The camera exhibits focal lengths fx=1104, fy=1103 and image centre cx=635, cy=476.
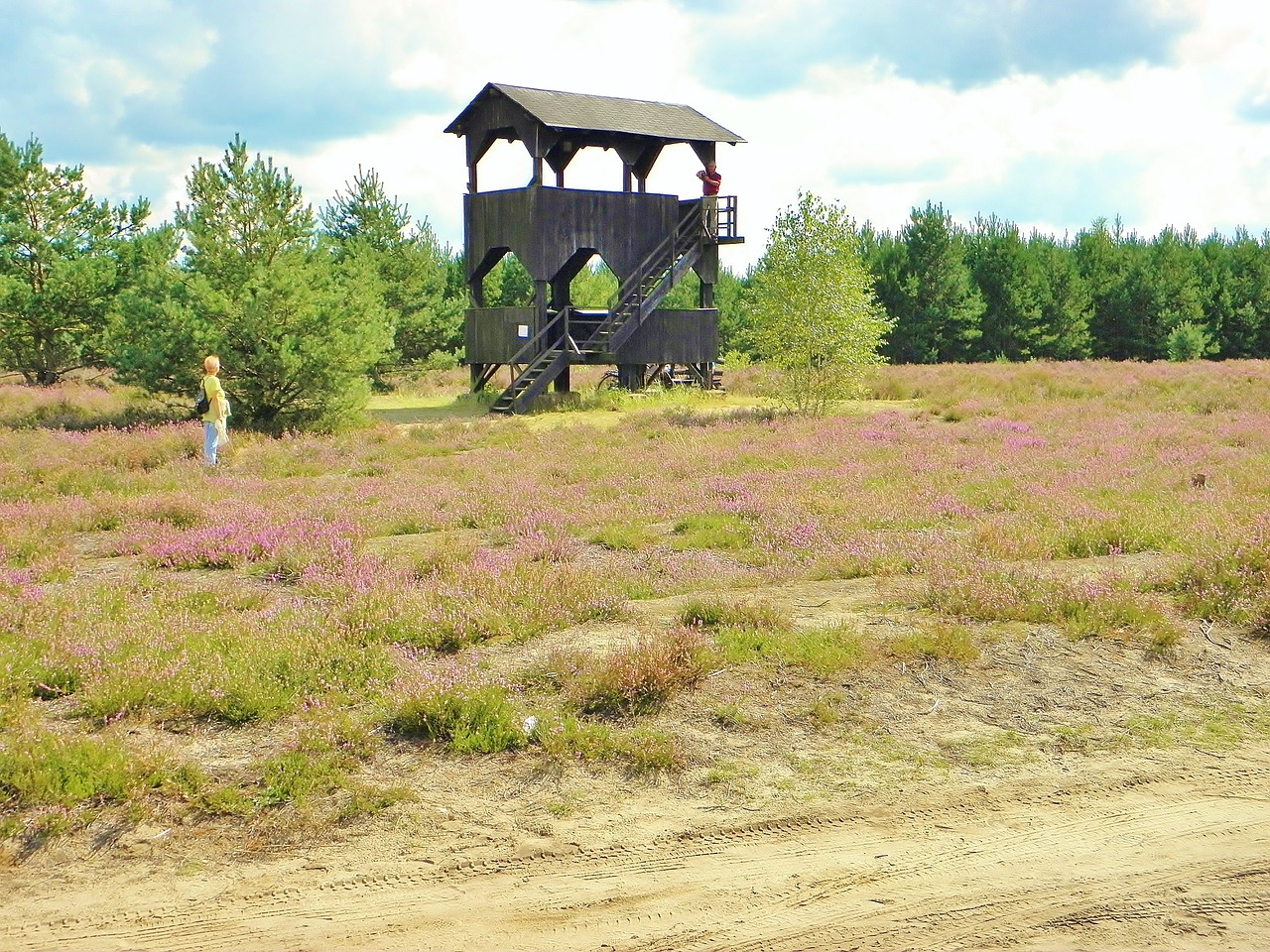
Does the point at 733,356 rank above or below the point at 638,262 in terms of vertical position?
below

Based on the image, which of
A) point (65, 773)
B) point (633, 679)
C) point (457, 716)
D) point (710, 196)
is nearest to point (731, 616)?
point (633, 679)

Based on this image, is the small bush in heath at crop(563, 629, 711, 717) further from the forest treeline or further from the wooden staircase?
the wooden staircase

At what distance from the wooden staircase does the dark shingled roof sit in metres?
2.58

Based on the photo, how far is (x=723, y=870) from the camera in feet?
19.5

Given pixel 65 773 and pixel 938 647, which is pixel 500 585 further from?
pixel 65 773

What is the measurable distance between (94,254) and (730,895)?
3780 cm

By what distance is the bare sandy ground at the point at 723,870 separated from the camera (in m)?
5.35

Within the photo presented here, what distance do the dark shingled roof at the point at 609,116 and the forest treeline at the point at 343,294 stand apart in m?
6.05

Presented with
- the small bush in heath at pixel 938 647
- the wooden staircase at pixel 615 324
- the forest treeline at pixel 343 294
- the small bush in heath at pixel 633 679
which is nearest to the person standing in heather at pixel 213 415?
the forest treeline at pixel 343 294

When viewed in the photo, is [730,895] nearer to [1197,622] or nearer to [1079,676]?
[1079,676]

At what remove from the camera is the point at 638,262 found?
122 ft

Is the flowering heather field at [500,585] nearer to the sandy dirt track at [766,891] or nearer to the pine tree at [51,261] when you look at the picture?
the sandy dirt track at [766,891]

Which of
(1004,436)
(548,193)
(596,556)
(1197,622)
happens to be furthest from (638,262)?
(1197,622)

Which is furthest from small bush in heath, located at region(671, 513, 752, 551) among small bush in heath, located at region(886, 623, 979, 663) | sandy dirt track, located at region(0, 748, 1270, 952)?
sandy dirt track, located at region(0, 748, 1270, 952)
